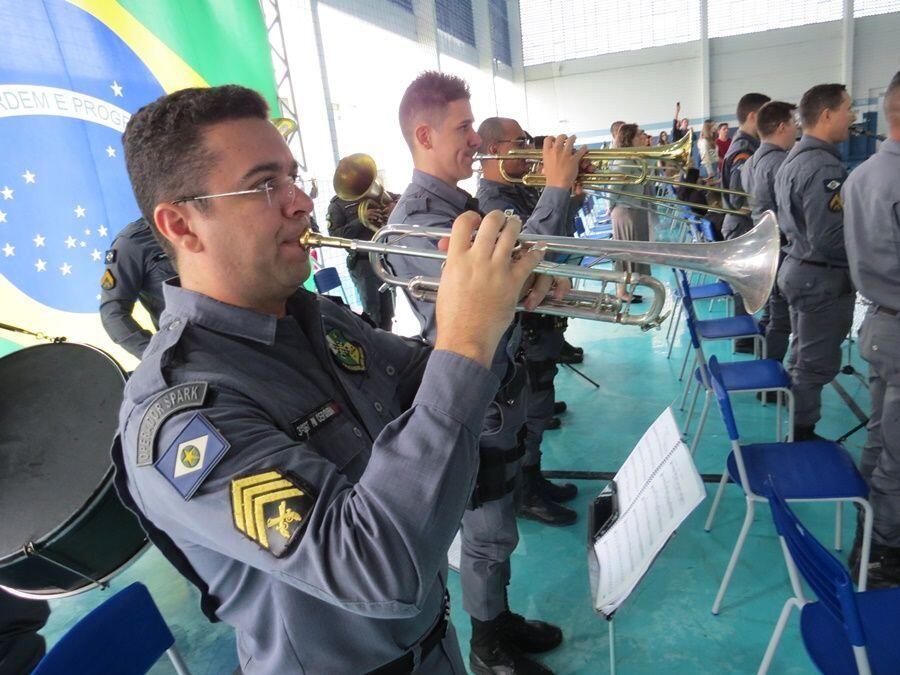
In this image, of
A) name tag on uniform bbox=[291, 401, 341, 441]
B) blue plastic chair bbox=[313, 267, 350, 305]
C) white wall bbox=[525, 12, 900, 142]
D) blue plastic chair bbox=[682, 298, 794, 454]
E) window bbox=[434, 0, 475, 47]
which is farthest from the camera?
white wall bbox=[525, 12, 900, 142]

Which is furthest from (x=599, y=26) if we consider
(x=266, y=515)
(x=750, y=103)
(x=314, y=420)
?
(x=266, y=515)

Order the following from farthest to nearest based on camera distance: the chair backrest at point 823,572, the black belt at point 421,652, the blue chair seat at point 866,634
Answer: the blue chair seat at point 866,634, the chair backrest at point 823,572, the black belt at point 421,652

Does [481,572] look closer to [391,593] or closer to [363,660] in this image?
[363,660]

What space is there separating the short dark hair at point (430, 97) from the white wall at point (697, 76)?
54.3ft

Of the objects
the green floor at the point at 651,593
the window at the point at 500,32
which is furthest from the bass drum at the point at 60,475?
the window at the point at 500,32

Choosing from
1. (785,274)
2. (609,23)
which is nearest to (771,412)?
(785,274)

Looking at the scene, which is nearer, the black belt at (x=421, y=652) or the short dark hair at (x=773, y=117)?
the black belt at (x=421, y=652)

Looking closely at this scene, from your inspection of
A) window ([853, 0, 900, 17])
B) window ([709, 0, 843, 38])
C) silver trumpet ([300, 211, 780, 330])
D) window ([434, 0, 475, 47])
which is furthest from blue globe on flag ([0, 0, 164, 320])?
window ([853, 0, 900, 17])

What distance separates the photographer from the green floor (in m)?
2.24

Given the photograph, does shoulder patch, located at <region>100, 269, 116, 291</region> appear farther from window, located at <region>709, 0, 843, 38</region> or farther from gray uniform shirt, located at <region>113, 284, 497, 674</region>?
window, located at <region>709, 0, 843, 38</region>

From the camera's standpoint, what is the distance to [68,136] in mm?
4066

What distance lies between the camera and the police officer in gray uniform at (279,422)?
2.56ft

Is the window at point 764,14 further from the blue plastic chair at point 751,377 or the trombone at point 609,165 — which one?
the blue plastic chair at point 751,377

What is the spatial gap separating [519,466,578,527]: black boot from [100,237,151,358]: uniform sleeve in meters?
2.34
